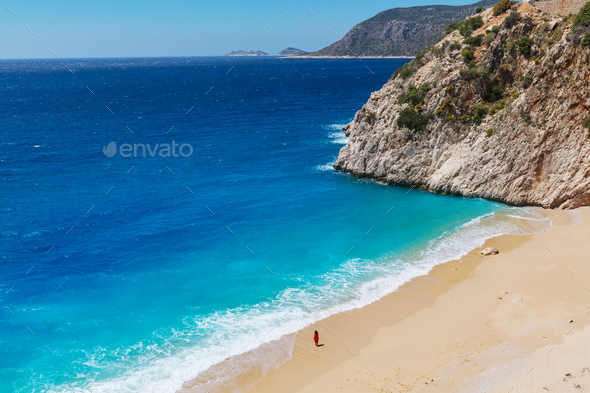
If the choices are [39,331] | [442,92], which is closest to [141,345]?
[39,331]

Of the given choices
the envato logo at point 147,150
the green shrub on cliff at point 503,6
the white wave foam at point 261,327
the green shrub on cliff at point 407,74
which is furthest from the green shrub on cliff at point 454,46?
the envato logo at point 147,150

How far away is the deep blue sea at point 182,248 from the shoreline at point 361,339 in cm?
85

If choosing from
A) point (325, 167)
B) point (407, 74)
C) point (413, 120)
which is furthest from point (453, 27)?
point (325, 167)

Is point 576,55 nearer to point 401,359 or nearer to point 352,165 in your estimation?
point 352,165

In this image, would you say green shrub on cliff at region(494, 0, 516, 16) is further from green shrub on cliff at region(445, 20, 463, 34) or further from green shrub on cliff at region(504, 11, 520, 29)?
green shrub on cliff at region(445, 20, 463, 34)

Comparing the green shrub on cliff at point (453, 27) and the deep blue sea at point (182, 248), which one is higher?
the green shrub on cliff at point (453, 27)

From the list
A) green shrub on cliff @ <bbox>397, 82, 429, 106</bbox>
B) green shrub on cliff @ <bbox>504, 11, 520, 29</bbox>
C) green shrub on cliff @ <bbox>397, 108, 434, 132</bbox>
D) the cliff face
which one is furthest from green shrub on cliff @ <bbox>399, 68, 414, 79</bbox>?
green shrub on cliff @ <bbox>504, 11, 520, 29</bbox>

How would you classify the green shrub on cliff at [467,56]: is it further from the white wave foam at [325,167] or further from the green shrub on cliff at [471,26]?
the white wave foam at [325,167]

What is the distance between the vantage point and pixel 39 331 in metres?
21.0

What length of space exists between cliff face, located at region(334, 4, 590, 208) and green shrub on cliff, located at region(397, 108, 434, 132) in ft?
0.31

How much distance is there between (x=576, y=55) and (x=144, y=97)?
317ft

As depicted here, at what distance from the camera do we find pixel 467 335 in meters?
19.5

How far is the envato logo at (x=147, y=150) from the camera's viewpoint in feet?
172

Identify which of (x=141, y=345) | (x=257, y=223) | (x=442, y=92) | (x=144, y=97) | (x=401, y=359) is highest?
(x=144, y=97)
